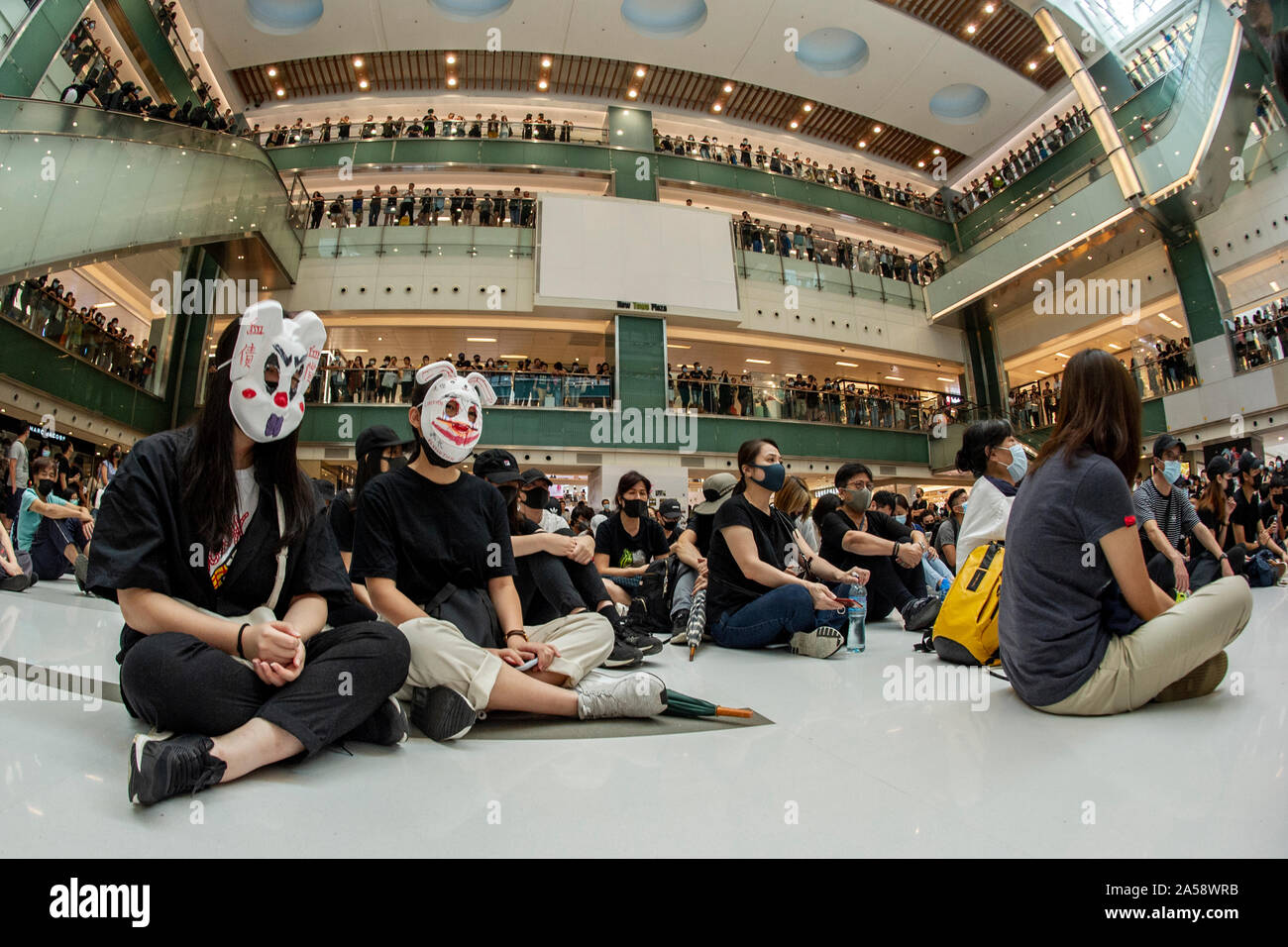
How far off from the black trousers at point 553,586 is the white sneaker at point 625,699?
1.09m

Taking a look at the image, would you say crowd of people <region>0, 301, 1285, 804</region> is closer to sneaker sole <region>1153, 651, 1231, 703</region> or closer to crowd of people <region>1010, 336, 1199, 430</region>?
sneaker sole <region>1153, 651, 1231, 703</region>

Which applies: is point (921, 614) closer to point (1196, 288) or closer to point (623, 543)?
point (623, 543)

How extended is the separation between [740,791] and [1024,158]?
21.6 meters

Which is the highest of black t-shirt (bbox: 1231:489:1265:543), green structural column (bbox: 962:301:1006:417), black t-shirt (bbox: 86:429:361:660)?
green structural column (bbox: 962:301:1006:417)

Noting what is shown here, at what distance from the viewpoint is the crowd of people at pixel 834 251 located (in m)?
16.6

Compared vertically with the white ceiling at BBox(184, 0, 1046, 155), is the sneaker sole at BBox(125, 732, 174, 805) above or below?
below

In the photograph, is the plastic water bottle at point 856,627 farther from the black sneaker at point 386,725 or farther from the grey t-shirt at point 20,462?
the grey t-shirt at point 20,462

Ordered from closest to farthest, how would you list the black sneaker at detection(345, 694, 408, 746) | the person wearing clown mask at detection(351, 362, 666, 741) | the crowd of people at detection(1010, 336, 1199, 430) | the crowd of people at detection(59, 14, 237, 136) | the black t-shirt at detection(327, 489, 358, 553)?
the black sneaker at detection(345, 694, 408, 746) → the person wearing clown mask at detection(351, 362, 666, 741) → the black t-shirt at detection(327, 489, 358, 553) → the crowd of people at detection(59, 14, 237, 136) → the crowd of people at detection(1010, 336, 1199, 430)

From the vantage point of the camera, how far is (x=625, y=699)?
1.99 meters

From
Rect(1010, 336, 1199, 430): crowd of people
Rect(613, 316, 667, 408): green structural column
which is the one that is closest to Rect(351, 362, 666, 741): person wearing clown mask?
Rect(613, 316, 667, 408): green structural column

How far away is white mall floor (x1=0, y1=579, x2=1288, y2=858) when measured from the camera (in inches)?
44.2

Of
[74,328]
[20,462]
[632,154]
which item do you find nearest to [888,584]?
[20,462]

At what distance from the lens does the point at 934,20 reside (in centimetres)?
1638

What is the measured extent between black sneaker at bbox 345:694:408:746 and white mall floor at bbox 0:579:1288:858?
41 millimetres
